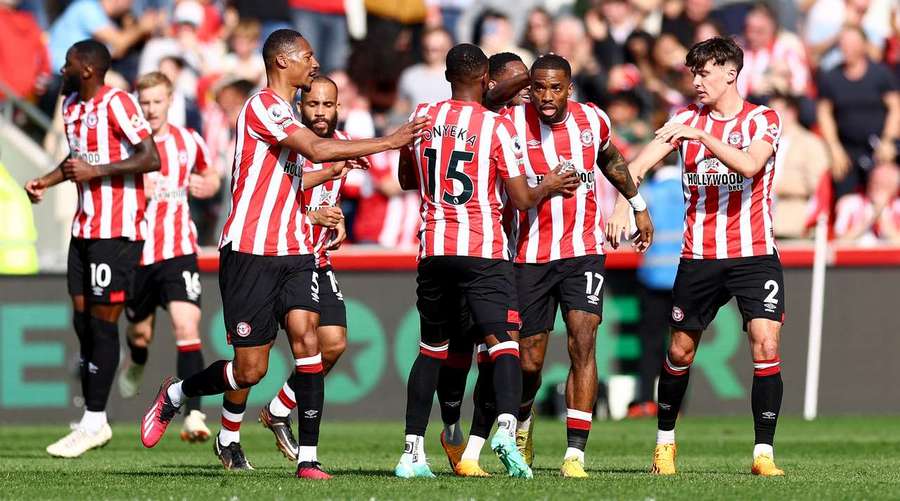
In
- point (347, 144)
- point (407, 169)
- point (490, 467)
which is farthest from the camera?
point (490, 467)

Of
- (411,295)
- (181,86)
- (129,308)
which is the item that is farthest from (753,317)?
(181,86)

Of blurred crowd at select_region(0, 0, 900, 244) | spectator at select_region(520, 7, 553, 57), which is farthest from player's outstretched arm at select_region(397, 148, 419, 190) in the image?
spectator at select_region(520, 7, 553, 57)

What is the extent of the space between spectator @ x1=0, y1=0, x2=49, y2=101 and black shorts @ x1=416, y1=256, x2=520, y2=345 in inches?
380

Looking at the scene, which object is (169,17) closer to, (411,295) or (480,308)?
(411,295)

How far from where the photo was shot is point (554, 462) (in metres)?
11.3

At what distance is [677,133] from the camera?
375 inches

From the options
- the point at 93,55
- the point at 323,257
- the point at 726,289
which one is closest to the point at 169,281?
the point at 93,55

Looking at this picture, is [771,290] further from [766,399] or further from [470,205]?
[470,205]

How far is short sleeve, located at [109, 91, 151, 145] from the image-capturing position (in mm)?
11773

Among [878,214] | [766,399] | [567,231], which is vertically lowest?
[766,399]

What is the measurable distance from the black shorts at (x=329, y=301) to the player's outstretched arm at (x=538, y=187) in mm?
2068

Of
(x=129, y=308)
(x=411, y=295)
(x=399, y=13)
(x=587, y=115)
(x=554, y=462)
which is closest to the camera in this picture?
(x=587, y=115)

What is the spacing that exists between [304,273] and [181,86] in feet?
29.3

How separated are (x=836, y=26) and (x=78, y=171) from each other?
1100 centimetres
